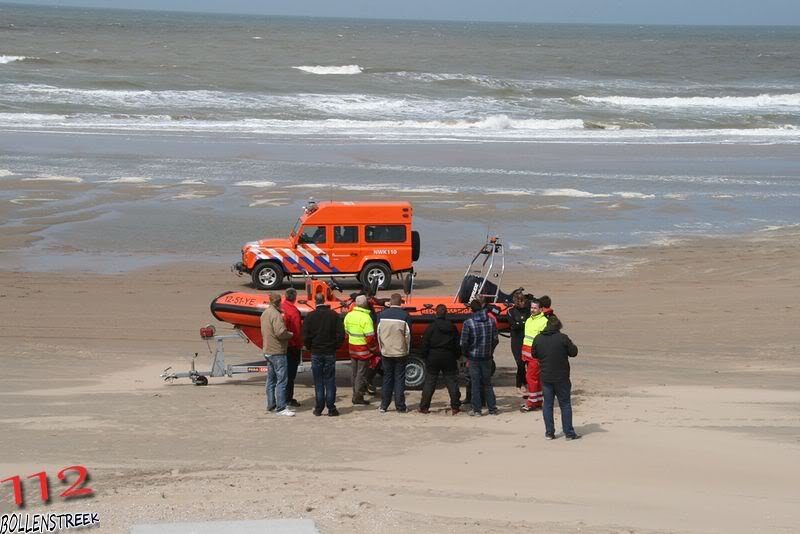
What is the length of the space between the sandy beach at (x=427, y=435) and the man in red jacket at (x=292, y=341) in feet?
1.14

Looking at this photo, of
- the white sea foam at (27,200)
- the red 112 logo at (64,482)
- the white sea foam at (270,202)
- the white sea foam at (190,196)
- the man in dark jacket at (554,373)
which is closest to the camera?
the red 112 logo at (64,482)

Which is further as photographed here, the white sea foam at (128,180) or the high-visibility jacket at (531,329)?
the white sea foam at (128,180)

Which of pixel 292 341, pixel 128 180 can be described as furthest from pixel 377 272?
pixel 128 180

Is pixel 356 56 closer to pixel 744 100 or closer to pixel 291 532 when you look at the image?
pixel 744 100

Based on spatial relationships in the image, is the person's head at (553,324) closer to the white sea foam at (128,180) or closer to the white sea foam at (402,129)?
the white sea foam at (128,180)

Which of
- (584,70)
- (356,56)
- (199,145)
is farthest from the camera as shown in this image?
(356,56)

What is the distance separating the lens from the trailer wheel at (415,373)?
12789 mm

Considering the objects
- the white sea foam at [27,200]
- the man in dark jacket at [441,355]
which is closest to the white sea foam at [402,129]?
the white sea foam at [27,200]

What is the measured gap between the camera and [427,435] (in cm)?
1062

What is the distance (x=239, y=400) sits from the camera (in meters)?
12.1

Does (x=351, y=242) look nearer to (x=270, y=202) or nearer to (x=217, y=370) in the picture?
(x=217, y=370)

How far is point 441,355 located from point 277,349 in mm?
1731

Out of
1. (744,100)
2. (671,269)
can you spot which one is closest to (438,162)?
(671,269)

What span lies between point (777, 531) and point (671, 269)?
511 inches
